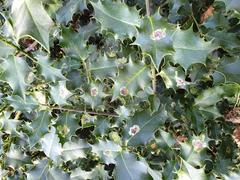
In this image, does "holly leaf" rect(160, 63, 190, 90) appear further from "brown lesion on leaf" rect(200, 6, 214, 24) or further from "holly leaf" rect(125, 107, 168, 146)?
"brown lesion on leaf" rect(200, 6, 214, 24)

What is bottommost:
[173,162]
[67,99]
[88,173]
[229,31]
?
[88,173]

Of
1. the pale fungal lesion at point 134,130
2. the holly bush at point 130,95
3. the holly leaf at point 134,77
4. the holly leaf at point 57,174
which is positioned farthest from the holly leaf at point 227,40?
the holly leaf at point 57,174

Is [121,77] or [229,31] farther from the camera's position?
[229,31]

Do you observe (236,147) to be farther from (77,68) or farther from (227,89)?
(77,68)

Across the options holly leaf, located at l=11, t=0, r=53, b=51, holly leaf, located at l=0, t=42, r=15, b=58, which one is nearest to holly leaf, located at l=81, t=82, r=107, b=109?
holly leaf, located at l=0, t=42, r=15, b=58

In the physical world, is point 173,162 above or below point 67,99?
below

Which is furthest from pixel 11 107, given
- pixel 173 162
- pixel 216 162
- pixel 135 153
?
pixel 216 162

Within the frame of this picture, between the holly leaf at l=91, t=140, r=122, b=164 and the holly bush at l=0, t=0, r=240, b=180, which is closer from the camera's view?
the holly bush at l=0, t=0, r=240, b=180
